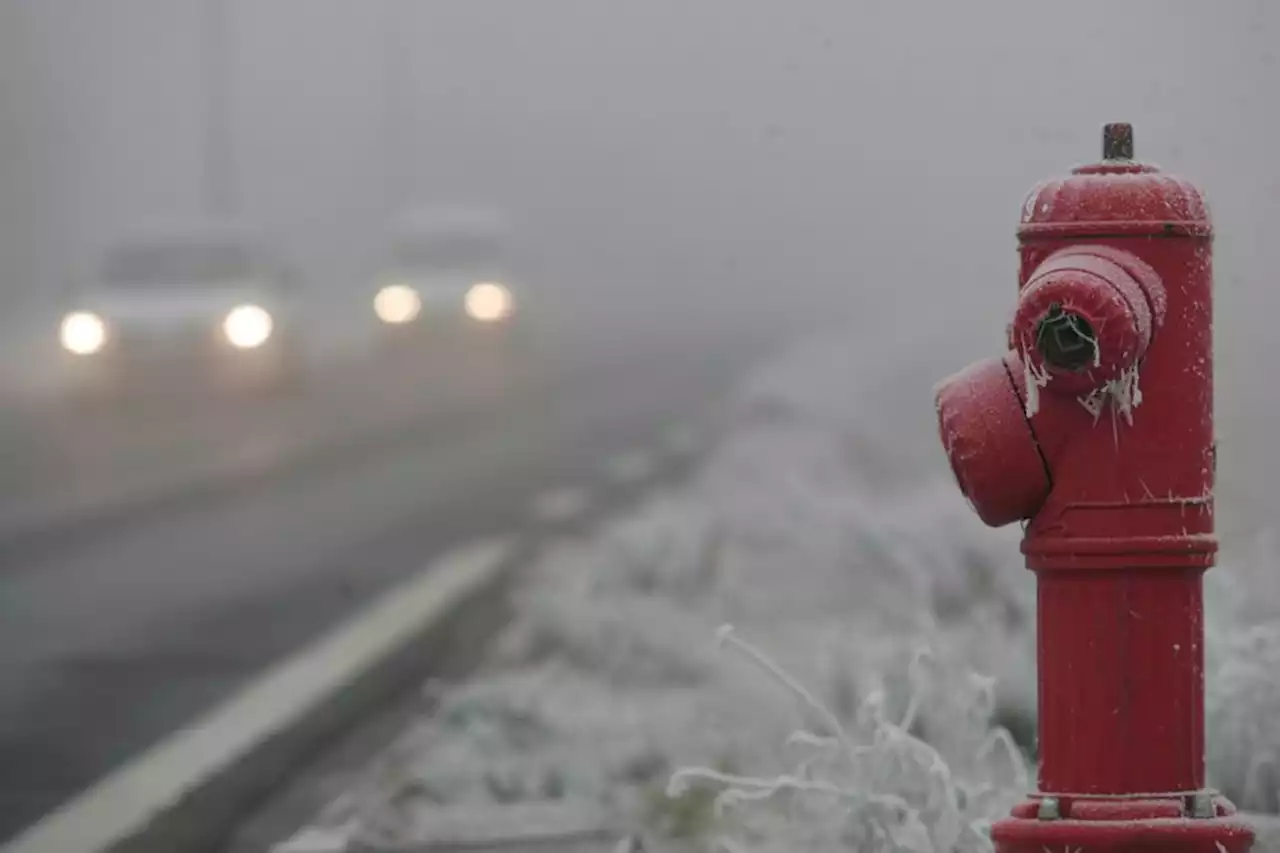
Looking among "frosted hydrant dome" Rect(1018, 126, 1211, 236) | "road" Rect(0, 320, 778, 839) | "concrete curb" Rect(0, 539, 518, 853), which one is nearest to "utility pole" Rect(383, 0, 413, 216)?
"road" Rect(0, 320, 778, 839)

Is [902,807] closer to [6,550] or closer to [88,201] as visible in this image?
[6,550]

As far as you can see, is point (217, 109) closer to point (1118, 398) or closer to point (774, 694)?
point (774, 694)

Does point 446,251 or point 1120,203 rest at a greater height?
point 446,251

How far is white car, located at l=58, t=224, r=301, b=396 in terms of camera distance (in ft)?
56.3

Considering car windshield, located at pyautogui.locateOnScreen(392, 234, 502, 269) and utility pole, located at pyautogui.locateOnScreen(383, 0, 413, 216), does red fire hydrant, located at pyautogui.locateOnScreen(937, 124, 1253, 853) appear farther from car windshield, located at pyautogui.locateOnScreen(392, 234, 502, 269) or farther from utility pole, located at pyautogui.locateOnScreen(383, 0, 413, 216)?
utility pole, located at pyautogui.locateOnScreen(383, 0, 413, 216)

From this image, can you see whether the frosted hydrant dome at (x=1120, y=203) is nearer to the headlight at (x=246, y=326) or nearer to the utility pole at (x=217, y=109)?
the headlight at (x=246, y=326)

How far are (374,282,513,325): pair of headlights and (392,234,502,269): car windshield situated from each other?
11.5 inches

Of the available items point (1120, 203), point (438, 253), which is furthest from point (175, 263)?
point (1120, 203)

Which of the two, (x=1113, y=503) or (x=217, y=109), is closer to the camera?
(x=1113, y=503)

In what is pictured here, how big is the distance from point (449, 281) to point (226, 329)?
19.2ft

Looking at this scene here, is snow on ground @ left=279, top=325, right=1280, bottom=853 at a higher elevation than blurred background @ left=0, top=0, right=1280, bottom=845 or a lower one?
lower

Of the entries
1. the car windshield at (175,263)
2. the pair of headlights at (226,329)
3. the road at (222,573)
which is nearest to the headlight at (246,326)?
the pair of headlights at (226,329)

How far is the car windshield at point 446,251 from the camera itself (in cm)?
2333

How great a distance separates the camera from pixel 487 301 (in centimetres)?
2341
